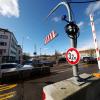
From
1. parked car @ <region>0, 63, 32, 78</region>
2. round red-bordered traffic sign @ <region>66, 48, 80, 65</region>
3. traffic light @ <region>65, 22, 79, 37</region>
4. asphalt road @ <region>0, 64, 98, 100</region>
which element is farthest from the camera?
parked car @ <region>0, 63, 32, 78</region>

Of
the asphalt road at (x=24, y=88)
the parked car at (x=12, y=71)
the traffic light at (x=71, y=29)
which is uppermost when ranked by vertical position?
the traffic light at (x=71, y=29)

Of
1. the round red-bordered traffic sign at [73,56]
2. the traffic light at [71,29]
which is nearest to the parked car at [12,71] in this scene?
the traffic light at [71,29]

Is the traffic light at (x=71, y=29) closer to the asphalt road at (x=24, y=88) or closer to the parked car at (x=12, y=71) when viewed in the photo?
the asphalt road at (x=24, y=88)

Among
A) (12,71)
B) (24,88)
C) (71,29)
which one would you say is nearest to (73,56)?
(71,29)

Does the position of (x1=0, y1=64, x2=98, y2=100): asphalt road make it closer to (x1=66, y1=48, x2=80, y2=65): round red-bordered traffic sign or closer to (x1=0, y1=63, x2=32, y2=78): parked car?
(x1=0, y1=63, x2=32, y2=78): parked car

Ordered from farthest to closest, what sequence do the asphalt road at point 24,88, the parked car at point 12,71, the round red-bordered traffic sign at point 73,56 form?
the parked car at point 12,71 < the asphalt road at point 24,88 < the round red-bordered traffic sign at point 73,56

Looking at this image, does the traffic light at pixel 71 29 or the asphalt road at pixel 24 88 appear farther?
the asphalt road at pixel 24 88

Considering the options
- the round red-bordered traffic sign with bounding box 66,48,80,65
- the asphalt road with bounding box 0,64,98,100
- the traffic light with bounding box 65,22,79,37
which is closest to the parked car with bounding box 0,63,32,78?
the asphalt road with bounding box 0,64,98,100

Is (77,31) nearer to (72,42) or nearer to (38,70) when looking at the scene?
(72,42)

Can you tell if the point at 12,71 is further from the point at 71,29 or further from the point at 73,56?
the point at 73,56

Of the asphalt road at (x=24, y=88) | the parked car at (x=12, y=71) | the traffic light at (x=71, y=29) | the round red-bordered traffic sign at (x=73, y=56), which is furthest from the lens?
the parked car at (x=12, y=71)

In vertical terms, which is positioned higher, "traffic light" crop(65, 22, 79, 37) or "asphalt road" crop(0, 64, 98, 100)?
"traffic light" crop(65, 22, 79, 37)

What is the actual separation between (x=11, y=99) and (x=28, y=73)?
775cm

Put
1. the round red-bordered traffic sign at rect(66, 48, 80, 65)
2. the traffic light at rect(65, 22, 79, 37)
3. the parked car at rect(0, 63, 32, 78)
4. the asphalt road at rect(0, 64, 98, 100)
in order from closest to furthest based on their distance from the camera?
the round red-bordered traffic sign at rect(66, 48, 80, 65) < the traffic light at rect(65, 22, 79, 37) < the asphalt road at rect(0, 64, 98, 100) < the parked car at rect(0, 63, 32, 78)
